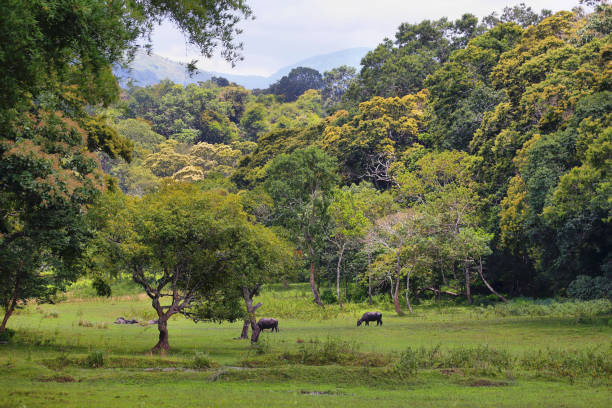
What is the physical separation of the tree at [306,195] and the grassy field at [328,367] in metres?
17.2

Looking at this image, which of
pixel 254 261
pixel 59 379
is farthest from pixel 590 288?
pixel 59 379

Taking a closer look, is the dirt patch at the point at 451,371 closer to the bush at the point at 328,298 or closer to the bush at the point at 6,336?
the bush at the point at 6,336

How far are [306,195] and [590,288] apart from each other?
24198 mm

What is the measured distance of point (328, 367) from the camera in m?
16.8

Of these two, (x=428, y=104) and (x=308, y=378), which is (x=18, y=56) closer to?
(x=308, y=378)

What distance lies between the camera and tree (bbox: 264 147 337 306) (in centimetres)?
4844

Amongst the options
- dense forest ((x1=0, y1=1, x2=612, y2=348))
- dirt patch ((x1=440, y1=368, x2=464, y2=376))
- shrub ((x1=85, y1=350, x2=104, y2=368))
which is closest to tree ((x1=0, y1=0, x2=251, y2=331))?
dense forest ((x1=0, y1=1, x2=612, y2=348))

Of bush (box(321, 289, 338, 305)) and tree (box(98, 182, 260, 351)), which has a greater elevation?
tree (box(98, 182, 260, 351))

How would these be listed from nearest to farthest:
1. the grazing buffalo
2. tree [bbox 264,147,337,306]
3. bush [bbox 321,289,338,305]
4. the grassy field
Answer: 1. the grassy field
2. the grazing buffalo
3. tree [bbox 264,147,337,306]
4. bush [bbox 321,289,338,305]

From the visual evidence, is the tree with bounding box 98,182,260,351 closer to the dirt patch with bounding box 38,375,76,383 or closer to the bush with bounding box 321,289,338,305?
the dirt patch with bounding box 38,375,76,383

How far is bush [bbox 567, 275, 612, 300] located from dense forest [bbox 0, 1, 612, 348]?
12 centimetres

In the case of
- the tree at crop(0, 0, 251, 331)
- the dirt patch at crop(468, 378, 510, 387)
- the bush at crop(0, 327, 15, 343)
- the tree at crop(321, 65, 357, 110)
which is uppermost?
the tree at crop(321, 65, 357, 110)

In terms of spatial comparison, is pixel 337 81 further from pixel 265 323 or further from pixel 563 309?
pixel 265 323

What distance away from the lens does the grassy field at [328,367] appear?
12438mm
